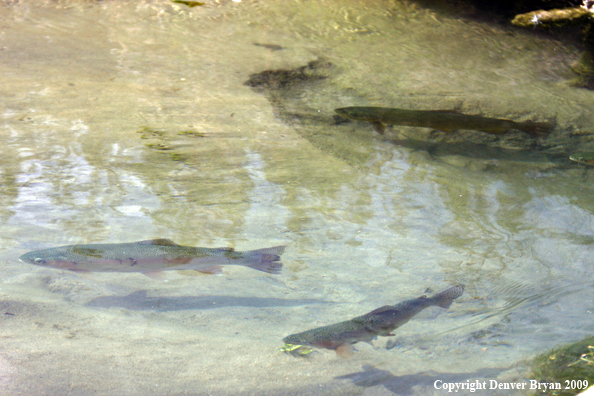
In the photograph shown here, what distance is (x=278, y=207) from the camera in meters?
4.15

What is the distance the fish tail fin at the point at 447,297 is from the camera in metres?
2.85

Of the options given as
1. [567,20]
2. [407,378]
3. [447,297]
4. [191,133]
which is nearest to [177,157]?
[191,133]

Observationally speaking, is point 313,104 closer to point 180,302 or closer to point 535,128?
point 535,128

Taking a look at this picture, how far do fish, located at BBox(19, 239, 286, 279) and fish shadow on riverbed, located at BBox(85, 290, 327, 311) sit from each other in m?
0.19

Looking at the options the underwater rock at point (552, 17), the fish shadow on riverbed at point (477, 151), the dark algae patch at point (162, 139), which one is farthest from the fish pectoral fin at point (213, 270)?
the underwater rock at point (552, 17)

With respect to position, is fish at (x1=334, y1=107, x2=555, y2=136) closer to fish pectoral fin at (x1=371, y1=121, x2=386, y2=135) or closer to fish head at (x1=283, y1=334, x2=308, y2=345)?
fish pectoral fin at (x1=371, y1=121, x2=386, y2=135)

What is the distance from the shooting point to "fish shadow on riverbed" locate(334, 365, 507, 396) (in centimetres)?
248

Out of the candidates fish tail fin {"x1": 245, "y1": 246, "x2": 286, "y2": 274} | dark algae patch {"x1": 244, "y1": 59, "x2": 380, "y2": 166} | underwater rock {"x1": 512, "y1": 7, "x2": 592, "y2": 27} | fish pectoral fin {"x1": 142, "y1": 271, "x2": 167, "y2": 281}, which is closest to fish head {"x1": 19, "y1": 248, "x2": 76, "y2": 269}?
fish pectoral fin {"x1": 142, "y1": 271, "x2": 167, "y2": 281}

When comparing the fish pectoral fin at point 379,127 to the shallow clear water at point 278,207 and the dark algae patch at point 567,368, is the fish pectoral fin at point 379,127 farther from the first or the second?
the dark algae patch at point 567,368

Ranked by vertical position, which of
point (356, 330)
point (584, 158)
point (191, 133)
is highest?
point (584, 158)

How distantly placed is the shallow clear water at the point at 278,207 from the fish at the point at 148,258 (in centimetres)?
20

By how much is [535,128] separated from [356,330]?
4748 mm

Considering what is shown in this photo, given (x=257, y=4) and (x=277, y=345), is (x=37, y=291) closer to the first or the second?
(x=277, y=345)

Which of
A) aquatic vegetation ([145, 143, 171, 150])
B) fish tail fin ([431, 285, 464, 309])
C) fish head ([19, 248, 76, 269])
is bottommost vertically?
fish head ([19, 248, 76, 269])
